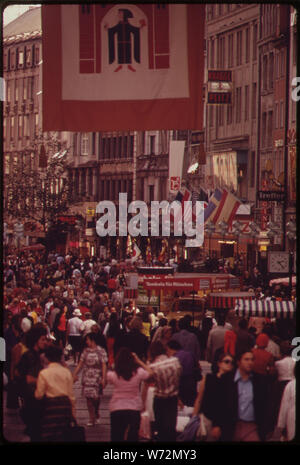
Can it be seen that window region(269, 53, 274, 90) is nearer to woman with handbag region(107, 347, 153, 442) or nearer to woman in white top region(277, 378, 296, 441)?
woman with handbag region(107, 347, 153, 442)

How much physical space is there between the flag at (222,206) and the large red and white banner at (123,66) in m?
40.2

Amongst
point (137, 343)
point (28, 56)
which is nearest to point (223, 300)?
point (137, 343)

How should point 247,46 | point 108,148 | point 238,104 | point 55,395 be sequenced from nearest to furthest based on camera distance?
point 55,395, point 247,46, point 238,104, point 108,148

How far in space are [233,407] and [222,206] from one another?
42.5m

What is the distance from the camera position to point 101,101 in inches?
593

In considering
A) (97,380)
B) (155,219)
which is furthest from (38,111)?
(97,380)

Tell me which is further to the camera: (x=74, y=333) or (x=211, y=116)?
(x=211, y=116)

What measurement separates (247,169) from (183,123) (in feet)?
189

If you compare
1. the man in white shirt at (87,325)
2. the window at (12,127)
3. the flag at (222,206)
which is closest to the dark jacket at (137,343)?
the man in white shirt at (87,325)

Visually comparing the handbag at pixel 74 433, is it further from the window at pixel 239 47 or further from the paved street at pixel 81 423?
the window at pixel 239 47

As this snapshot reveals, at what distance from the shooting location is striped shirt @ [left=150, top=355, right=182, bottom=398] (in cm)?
1448

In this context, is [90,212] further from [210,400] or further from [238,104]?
[210,400]

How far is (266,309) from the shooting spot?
22188 millimetres
